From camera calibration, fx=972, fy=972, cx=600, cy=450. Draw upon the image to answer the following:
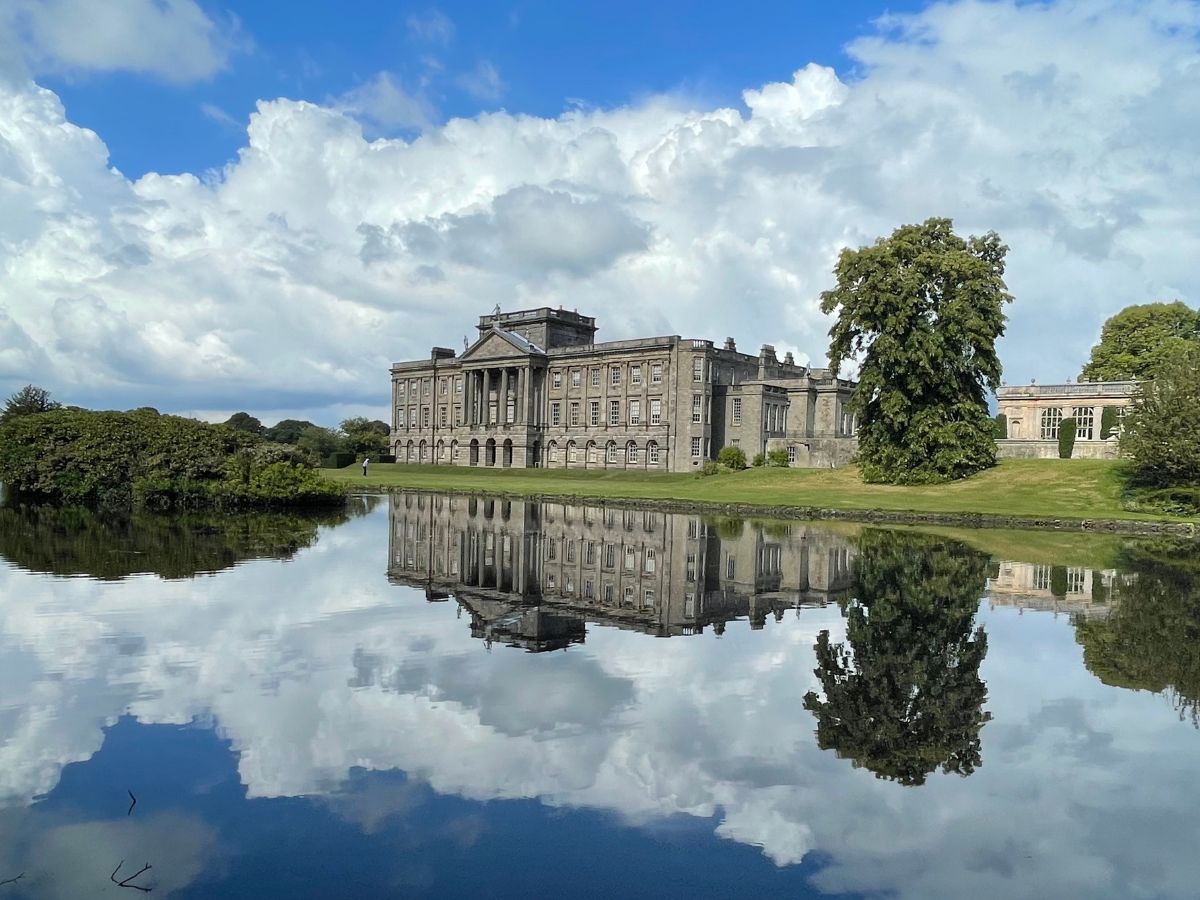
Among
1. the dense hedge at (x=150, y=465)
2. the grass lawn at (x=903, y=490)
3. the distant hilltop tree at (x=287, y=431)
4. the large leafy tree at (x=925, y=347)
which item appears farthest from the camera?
the distant hilltop tree at (x=287, y=431)

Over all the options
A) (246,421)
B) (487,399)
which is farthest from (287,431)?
(487,399)

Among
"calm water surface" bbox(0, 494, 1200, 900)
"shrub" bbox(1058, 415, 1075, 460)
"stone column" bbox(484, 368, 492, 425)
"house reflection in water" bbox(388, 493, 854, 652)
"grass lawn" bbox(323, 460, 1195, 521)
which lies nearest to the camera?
"calm water surface" bbox(0, 494, 1200, 900)

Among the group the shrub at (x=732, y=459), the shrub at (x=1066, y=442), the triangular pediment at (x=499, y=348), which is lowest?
the shrub at (x=732, y=459)

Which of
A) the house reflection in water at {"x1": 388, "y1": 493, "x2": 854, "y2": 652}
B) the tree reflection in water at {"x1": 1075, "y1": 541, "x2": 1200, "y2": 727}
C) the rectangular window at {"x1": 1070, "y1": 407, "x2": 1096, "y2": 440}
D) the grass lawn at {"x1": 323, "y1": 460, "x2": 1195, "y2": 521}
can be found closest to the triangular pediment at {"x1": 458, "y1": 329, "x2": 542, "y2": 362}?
the grass lawn at {"x1": 323, "y1": 460, "x2": 1195, "y2": 521}

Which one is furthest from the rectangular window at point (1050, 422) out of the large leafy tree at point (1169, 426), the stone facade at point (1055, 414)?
the large leafy tree at point (1169, 426)

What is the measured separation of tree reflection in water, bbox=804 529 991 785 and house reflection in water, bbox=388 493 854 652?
5.87 ft

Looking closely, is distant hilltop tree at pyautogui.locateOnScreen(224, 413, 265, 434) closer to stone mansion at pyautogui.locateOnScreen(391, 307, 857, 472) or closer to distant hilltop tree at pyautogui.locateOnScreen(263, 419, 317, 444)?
distant hilltop tree at pyautogui.locateOnScreen(263, 419, 317, 444)

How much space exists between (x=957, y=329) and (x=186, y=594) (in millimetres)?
44518

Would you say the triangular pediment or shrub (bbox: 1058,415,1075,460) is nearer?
shrub (bbox: 1058,415,1075,460)

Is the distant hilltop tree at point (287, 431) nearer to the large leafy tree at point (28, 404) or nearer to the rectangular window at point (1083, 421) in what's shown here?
the large leafy tree at point (28, 404)

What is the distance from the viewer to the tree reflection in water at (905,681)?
915 centimetres

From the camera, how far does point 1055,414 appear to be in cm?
6519

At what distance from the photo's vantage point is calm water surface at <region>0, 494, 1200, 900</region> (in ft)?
22.1

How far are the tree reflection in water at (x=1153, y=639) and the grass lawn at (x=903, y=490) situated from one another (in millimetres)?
19522
